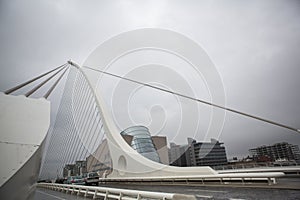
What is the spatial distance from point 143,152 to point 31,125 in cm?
3381

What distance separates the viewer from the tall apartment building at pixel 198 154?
186 feet

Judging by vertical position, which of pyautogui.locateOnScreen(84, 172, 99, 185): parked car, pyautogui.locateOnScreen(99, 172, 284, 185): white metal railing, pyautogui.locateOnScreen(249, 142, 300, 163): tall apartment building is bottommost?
pyautogui.locateOnScreen(84, 172, 99, 185): parked car

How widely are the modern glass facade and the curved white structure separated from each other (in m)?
32.9

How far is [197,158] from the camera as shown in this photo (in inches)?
2311

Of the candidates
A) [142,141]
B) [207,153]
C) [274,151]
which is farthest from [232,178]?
[207,153]

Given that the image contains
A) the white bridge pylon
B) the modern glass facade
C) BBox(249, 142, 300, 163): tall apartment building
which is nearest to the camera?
the white bridge pylon

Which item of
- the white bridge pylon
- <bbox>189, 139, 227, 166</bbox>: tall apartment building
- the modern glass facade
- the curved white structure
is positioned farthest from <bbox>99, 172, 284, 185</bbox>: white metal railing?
<bbox>189, 139, 227, 166</bbox>: tall apartment building

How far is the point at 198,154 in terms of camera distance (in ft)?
191

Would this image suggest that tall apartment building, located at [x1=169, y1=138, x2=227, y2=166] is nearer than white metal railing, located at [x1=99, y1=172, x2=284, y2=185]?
No

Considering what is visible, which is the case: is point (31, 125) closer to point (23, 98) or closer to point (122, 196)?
point (23, 98)

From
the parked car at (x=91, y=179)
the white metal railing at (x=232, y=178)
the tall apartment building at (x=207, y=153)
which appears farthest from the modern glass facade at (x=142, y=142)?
the tall apartment building at (x=207, y=153)

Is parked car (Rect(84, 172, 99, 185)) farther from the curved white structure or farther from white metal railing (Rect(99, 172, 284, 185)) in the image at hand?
the curved white structure

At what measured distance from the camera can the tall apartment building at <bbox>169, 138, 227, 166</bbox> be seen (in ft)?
186

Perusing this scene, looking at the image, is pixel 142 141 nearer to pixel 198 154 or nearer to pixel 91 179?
pixel 91 179
